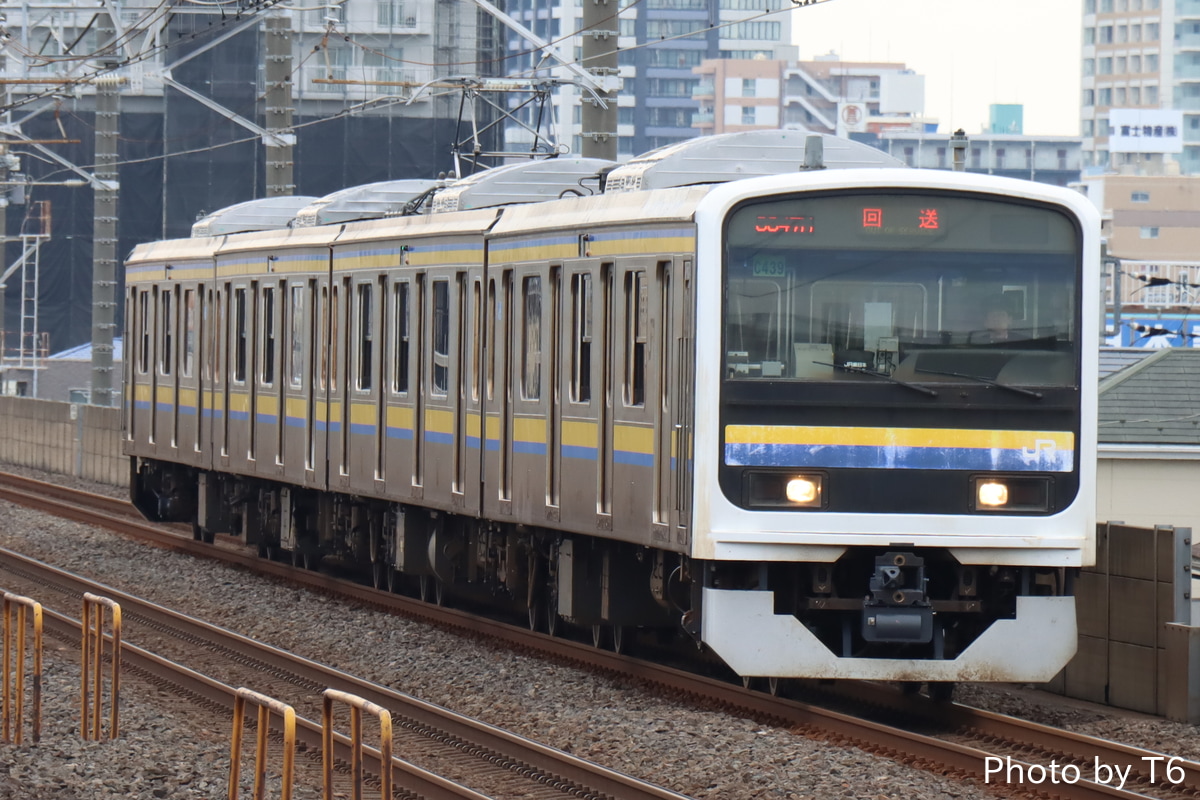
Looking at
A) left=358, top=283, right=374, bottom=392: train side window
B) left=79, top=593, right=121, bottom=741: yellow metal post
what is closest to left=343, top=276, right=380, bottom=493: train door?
left=358, top=283, right=374, bottom=392: train side window

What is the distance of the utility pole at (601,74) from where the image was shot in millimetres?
17734

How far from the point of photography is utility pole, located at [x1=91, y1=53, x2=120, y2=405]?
30.0 metres

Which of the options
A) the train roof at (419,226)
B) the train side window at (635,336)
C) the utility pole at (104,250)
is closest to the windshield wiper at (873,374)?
the train side window at (635,336)

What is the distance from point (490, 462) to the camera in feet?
47.2

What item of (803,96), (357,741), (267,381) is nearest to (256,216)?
(267,381)

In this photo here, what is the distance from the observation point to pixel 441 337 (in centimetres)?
1532

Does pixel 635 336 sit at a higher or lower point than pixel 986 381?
higher

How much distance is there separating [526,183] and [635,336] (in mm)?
3816

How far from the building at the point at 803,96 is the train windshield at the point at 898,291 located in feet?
427

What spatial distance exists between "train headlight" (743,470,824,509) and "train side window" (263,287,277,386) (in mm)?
9032

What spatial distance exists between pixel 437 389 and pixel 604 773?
20.5ft

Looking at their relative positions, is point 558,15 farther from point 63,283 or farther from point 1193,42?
point 63,283

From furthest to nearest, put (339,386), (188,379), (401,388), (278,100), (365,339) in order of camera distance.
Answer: (278,100), (188,379), (339,386), (365,339), (401,388)

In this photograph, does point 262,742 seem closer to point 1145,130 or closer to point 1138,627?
point 1138,627
